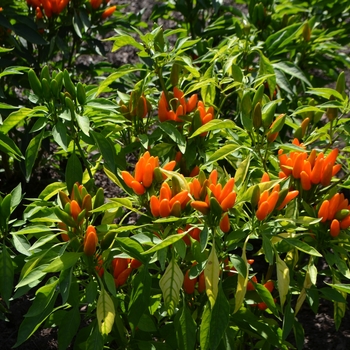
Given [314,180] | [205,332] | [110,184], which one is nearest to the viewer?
[205,332]

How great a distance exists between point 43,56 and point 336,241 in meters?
1.92

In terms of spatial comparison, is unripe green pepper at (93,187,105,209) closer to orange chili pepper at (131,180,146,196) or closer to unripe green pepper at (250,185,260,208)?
orange chili pepper at (131,180,146,196)

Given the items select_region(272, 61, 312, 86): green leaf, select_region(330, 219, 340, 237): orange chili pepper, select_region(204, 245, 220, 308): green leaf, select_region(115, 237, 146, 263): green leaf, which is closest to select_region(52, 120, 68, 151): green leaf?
select_region(115, 237, 146, 263): green leaf

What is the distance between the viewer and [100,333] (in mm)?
1879

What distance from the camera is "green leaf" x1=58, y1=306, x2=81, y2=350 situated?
1978 millimetres

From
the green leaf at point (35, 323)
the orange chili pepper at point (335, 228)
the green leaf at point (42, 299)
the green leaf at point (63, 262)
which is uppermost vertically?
the green leaf at point (63, 262)

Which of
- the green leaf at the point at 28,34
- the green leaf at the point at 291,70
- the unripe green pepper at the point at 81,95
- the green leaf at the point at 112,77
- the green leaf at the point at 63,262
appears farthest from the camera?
the green leaf at the point at 28,34

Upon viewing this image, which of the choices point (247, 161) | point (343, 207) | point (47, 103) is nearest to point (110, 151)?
point (47, 103)

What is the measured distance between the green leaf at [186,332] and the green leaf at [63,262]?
39 centimetres

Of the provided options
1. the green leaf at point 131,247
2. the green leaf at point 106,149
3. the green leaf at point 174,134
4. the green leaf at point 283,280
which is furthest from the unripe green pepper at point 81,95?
the green leaf at point 283,280

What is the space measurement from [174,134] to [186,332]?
0.64 metres

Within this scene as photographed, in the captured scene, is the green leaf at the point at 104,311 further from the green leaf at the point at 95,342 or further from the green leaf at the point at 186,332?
the green leaf at the point at 186,332

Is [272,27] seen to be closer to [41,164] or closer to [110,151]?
[41,164]

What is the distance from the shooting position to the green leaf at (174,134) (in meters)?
2.11
